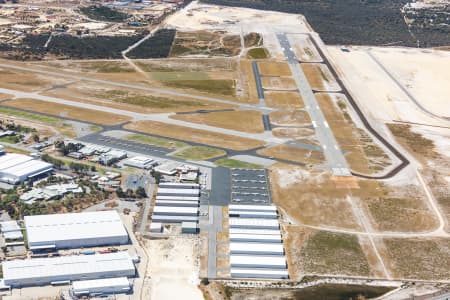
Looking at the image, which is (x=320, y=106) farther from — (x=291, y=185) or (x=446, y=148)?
(x=291, y=185)

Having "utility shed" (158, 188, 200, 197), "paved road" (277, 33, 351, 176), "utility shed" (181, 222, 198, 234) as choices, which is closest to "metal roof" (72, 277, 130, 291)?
"utility shed" (181, 222, 198, 234)

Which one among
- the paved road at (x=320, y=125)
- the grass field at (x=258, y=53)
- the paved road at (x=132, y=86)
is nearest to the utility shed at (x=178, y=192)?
the paved road at (x=320, y=125)

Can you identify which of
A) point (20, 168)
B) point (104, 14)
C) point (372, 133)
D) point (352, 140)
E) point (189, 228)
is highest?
point (104, 14)

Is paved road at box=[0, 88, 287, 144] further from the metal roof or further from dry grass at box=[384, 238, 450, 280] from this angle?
the metal roof

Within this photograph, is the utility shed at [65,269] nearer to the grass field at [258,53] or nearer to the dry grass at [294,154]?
the dry grass at [294,154]

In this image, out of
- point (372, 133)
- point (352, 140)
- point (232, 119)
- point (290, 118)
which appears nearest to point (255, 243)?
point (352, 140)

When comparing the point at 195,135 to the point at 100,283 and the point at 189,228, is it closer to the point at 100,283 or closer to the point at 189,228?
the point at 189,228
